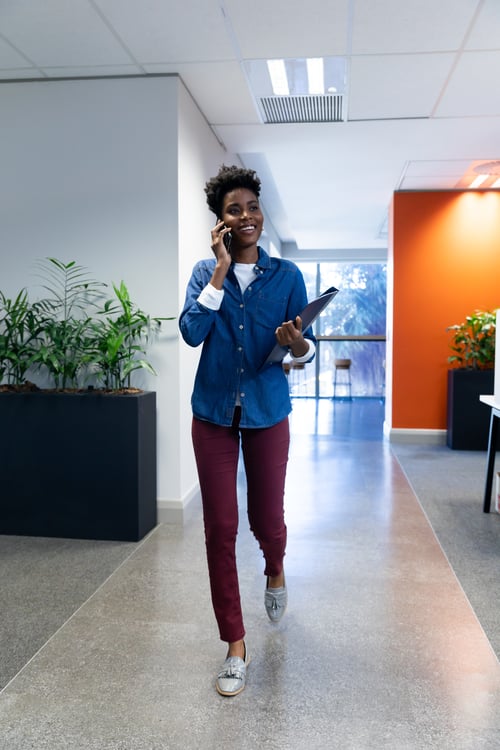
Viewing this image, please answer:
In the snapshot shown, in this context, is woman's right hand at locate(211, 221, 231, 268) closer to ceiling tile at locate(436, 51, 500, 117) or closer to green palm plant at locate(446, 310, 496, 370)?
ceiling tile at locate(436, 51, 500, 117)

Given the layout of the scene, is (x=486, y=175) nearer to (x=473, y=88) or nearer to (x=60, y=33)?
Result: (x=473, y=88)

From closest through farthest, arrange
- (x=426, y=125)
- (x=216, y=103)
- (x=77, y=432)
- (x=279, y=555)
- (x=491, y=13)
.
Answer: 1. (x=279, y=555)
2. (x=491, y=13)
3. (x=77, y=432)
4. (x=216, y=103)
5. (x=426, y=125)

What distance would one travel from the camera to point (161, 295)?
3.40 metres

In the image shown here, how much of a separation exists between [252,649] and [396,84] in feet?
9.81

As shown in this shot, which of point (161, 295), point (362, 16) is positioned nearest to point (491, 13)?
point (362, 16)

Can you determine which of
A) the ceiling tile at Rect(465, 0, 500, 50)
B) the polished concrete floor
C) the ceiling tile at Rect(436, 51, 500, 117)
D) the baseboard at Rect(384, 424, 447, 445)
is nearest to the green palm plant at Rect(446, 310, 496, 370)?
the baseboard at Rect(384, 424, 447, 445)

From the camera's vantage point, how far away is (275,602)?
2174mm

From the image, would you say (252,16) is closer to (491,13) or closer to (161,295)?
(491,13)

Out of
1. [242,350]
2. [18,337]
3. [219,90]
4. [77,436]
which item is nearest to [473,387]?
[219,90]

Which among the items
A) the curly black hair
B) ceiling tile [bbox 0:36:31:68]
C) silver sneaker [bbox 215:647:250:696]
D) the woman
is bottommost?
silver sneaker [bbox 215:647:250:696]

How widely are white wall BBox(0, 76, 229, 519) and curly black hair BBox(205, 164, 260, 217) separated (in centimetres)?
150

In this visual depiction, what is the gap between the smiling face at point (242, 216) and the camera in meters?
1.84

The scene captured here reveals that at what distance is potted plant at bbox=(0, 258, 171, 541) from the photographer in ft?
10.2

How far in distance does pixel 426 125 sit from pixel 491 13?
57.6 inches
